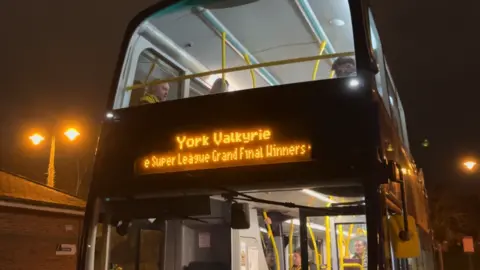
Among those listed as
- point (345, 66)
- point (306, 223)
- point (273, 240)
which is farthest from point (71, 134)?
point (345, 66)

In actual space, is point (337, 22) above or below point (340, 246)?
above

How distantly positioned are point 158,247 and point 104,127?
1.91 meters

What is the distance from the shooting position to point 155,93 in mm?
5117

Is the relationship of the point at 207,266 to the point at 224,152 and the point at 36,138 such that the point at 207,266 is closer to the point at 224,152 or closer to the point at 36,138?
the point at 224,152

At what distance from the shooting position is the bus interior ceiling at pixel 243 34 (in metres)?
4.87

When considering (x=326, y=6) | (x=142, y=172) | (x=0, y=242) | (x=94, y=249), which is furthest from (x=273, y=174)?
(x=0, y=242)

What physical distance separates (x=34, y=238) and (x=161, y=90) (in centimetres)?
488

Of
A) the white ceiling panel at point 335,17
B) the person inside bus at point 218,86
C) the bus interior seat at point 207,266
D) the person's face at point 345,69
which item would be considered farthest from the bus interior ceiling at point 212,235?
the white ceiling panel at point 335,17

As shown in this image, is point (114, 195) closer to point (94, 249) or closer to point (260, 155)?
point (94, 249)

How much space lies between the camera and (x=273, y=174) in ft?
12.1

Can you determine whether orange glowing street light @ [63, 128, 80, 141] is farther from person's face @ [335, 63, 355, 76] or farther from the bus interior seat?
person's face @ [335, 63, 355, 76]

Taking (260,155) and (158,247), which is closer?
(260,155)

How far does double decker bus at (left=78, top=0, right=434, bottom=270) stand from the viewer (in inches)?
141

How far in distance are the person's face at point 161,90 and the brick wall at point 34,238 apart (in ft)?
14.5
